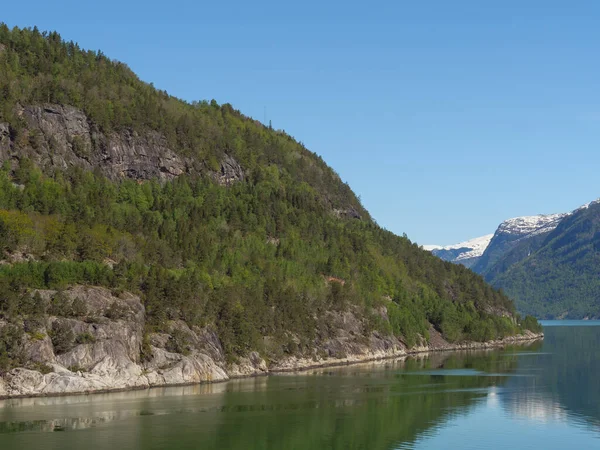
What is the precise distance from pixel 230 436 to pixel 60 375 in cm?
4372

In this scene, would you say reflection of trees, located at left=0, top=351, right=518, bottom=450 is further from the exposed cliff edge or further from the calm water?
the exposed cliff edge

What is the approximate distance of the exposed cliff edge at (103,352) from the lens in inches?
5659

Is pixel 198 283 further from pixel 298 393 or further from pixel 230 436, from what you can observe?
pixel 230 436

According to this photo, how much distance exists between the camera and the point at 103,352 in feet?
504

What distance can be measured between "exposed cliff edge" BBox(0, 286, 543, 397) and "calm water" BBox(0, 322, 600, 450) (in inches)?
204

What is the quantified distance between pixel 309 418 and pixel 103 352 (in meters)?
42.5

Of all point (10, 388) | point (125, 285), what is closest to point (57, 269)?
point (125, 285)

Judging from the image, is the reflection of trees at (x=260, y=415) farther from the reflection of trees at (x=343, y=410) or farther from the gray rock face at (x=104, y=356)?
the gray rock face at (x=104, y=356)

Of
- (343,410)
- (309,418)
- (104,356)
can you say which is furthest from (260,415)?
(104,356)

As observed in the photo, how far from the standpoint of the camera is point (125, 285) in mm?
172625

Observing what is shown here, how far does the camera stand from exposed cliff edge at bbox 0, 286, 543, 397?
143750mm

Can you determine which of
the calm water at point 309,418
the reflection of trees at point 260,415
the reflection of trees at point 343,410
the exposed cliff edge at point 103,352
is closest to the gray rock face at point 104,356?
the exposed cliff edge at point 103,352

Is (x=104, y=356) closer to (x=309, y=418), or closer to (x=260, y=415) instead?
(x=260, y=415)

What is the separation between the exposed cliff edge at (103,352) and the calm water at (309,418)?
5185mm
